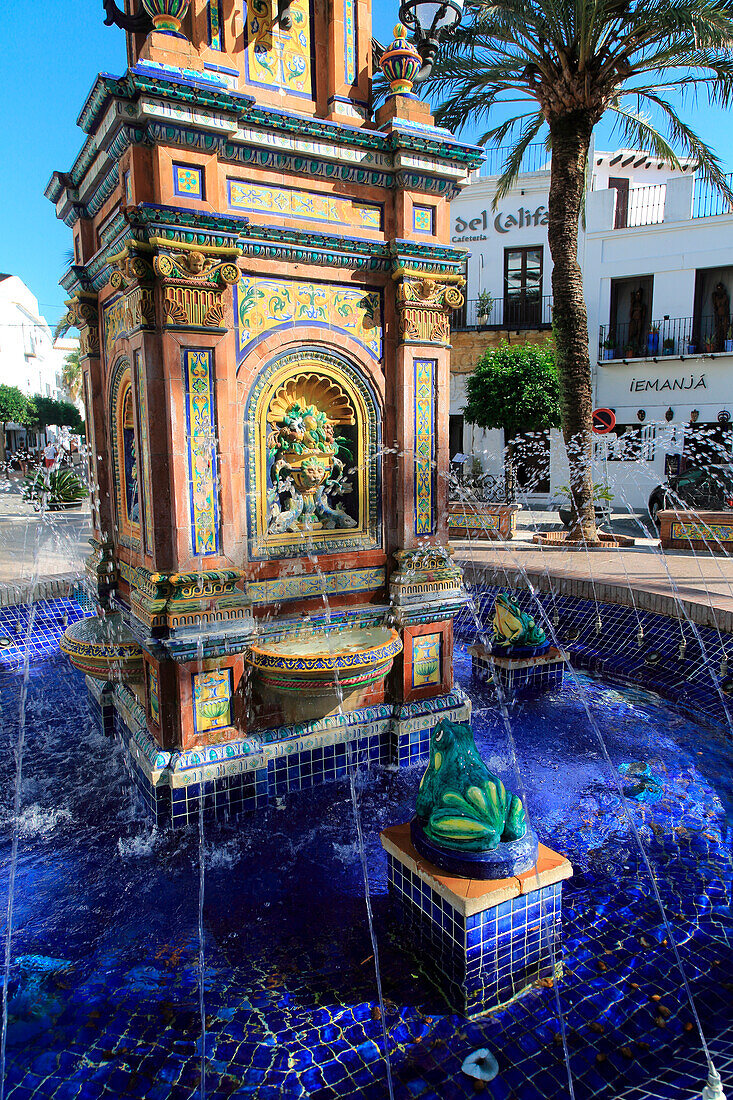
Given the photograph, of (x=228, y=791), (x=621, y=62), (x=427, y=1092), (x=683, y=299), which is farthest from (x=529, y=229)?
(x=427, y=1092)

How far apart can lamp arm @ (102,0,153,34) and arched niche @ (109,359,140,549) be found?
177 cm

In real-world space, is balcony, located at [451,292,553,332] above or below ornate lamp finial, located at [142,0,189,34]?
above

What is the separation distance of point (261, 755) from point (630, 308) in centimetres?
1904

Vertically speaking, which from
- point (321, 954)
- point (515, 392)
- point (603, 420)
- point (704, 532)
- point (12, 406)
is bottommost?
point (321, 954)

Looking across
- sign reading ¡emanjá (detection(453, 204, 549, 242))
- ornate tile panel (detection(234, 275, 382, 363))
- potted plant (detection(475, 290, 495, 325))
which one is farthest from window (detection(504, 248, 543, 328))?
ornate tile panel (detection(234, 275, 382, 363))

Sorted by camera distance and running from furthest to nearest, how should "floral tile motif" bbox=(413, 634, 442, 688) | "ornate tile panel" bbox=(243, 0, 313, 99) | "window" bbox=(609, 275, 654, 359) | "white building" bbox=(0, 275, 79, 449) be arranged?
"white building" bbox=(0, 275, 79, 449)
"window" bbox=(609, 275, 654, 359)
"floral tile motif" bbox=(413, 634, 442, 688)
"ornate tile panel" bbox=(243, 0, 313, 99)

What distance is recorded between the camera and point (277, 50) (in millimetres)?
4125

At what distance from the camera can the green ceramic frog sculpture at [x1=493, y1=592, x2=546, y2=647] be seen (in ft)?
18.9

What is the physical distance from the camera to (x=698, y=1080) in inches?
83.0

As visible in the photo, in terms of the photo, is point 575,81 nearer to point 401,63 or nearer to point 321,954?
point 401,63

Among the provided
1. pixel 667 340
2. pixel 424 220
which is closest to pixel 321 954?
pixel 424 220

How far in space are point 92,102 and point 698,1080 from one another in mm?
4833

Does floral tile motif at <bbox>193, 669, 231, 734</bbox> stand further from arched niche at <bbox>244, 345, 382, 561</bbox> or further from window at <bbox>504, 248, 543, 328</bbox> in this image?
window at <bbox>504, 248, 543, 328</bbox>

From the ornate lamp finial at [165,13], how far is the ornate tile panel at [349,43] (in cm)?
116
